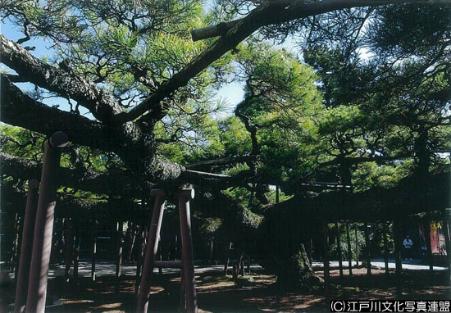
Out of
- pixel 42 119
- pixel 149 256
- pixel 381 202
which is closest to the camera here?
pixel 42 119

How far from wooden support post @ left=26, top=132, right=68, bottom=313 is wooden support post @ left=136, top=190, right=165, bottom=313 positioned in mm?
1391

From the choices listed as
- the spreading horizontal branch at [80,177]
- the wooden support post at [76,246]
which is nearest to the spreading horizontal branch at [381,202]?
the spreading horizontal branch at [80,177]

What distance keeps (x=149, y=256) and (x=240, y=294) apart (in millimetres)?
5728

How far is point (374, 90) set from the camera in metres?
5.41

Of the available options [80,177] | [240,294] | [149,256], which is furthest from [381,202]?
[80,177]

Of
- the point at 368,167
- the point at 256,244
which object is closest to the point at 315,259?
the point at 368,167

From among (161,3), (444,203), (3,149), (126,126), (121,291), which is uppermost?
(161,3)

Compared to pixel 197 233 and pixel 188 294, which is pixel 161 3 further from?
pixel 197 233

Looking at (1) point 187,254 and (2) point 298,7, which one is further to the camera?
(1) point 187,254

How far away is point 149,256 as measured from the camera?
4.62 m

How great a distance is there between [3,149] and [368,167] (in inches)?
384

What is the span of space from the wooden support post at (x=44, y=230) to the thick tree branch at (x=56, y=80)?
1.04 m

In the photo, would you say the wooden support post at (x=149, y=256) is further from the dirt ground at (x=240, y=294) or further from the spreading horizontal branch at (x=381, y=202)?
the spreading horizontal branch at (x=381, y=202)

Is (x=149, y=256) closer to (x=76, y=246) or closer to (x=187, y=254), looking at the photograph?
(x=187, y=254)
